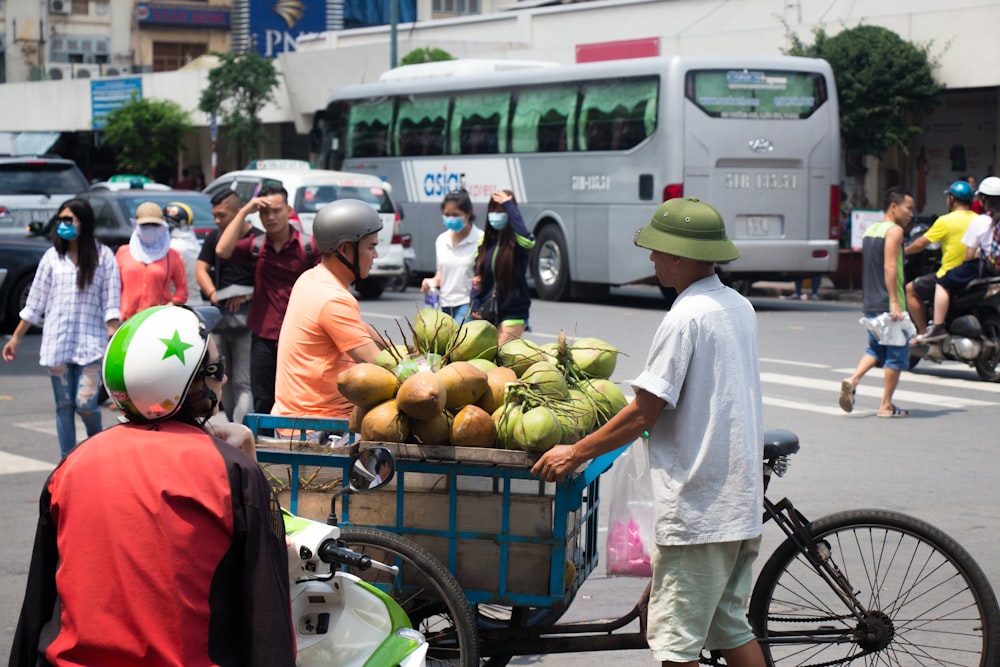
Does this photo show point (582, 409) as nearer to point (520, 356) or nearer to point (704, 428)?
point (520, 356)

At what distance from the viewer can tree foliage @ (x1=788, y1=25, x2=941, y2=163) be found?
24766mm

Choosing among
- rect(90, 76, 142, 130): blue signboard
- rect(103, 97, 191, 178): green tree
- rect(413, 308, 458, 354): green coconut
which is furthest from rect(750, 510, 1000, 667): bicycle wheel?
rect(90, 76, 142, 130): blue signboard

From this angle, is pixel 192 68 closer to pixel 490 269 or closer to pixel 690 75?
pixel 690 75

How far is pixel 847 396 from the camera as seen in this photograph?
10578 millimetres

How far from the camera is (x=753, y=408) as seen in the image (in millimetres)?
3889

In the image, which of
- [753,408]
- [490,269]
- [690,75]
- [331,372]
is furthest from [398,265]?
[753,408]

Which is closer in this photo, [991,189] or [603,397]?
[603,397]

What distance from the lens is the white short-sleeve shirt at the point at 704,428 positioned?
3.81 metres

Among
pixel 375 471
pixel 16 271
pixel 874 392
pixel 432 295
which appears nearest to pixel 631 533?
pixel 375 471

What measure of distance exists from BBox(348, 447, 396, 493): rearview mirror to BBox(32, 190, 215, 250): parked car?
12961mm

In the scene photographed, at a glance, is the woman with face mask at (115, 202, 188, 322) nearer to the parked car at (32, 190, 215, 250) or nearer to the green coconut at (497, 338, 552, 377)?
the green coconut at (497, 338, 552, 377)

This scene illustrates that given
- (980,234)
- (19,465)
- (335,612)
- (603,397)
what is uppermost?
(980,234)

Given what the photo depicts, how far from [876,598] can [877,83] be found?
2172 cm

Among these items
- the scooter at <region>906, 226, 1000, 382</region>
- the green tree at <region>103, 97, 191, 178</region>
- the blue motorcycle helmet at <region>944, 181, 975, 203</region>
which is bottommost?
the scooter at <region>906, 226, 1000, 382</region>
